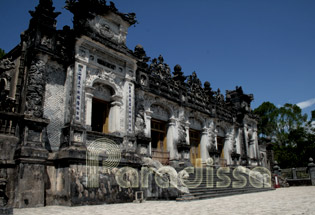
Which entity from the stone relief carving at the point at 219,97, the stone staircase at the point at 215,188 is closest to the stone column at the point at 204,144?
the stone staircase at the point at 215,188

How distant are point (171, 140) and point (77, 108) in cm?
702

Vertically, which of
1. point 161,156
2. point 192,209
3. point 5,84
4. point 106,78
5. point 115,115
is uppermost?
point 106,78

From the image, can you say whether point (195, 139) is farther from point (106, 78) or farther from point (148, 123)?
point (106, 78)

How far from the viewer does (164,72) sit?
1698 centimetres

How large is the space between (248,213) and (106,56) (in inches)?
345

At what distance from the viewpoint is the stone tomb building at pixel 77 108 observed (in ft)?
30.4

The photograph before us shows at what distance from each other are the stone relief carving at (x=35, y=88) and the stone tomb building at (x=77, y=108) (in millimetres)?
34

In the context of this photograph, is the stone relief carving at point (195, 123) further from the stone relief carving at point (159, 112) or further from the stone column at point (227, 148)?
the stone column at point (227, 148)

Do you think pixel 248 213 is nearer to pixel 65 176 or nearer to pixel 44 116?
pixel 65 176

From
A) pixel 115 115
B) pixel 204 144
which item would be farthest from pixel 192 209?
pixel 204 144

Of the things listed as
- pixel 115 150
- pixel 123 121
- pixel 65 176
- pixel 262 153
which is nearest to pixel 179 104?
pixel 123 121

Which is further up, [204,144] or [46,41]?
[46,41]

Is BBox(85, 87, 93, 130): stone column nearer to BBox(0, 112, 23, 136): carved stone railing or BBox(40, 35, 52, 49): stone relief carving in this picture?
BBox(40, 35, 52, 49): stone relief carving

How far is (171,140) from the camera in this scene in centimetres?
1631
